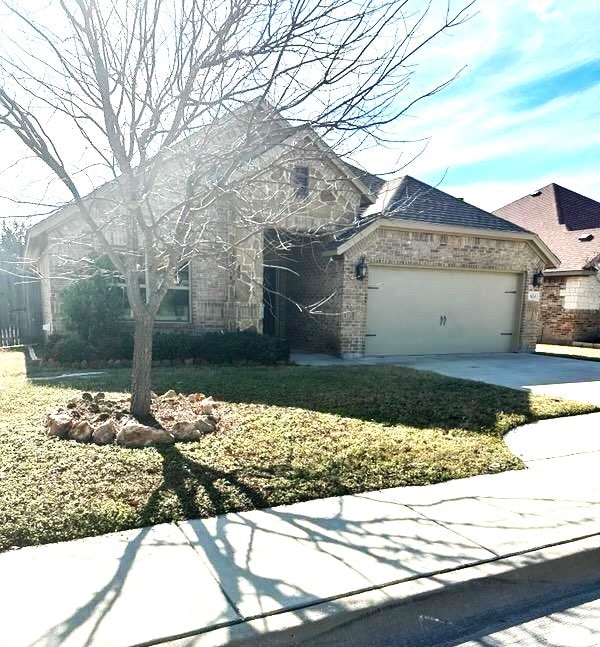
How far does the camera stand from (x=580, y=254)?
17.6 m

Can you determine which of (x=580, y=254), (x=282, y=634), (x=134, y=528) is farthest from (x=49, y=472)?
(x=580, y=254)

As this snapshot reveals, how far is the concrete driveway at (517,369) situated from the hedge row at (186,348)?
3.42 feet

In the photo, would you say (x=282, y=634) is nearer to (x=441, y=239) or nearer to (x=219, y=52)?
(x=219, y=52)

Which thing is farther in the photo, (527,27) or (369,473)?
(527,27)

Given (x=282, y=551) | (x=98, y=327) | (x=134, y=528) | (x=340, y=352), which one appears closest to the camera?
(x=282, y=551)

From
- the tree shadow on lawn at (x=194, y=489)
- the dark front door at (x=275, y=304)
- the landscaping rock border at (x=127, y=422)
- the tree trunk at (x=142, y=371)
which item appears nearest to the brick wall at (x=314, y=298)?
the dark front door at (x=275, y=304)

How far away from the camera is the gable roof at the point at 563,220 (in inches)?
695

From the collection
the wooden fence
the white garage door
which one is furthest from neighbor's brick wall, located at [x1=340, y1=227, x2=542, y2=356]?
the wooden fence

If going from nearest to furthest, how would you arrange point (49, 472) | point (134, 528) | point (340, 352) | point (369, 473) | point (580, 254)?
point (134, 528) < point (49, 472) < point (369, 473) < point (340, 352) < point (580, 254)

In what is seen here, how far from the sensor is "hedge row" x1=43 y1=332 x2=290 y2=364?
9.70 m

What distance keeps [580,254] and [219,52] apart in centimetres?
1707

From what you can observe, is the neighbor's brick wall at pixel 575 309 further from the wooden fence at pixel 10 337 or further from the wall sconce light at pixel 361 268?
the wooden fence at pixel 10 337

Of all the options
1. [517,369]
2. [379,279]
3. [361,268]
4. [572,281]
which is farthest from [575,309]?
[361,268]

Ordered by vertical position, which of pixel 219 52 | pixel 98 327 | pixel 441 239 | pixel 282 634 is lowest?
pixel 282 634
